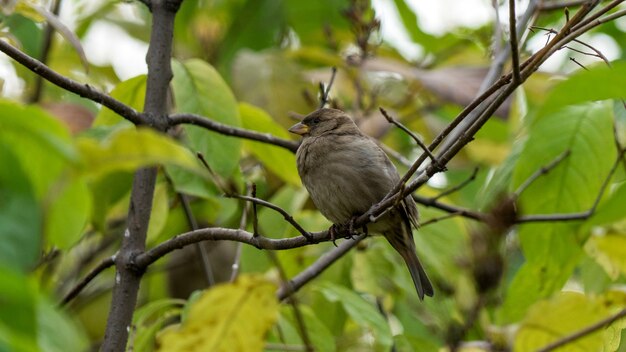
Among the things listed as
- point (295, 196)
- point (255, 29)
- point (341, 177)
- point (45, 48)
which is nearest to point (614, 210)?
point (341, 177)

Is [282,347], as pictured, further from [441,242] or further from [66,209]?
[66,209]

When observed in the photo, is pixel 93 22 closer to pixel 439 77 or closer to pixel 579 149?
pixel 439 77

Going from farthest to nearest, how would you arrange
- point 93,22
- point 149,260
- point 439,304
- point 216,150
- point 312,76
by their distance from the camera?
point 93,22
point 312,76
point 439,304
point 216,150
point 149,260

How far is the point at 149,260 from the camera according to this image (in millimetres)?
3086

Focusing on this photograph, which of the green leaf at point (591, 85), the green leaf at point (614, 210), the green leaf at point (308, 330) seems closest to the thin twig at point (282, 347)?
the green leaf at point (308, 330)

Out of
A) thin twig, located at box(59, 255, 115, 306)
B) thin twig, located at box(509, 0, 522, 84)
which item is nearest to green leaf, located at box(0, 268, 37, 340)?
thin twig, located at box(509, 0, 522, 84)

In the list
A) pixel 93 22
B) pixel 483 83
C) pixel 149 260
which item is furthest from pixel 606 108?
pixel 93 22

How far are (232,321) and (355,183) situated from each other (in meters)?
2.39

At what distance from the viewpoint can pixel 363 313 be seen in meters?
3.32

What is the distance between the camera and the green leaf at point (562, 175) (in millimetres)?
3137

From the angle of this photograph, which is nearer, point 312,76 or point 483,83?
point 483,83

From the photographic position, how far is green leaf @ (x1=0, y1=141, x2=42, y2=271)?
51.7 inches

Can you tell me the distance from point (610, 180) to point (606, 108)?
260mm

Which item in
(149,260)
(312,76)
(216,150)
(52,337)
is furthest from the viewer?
(312,76)
